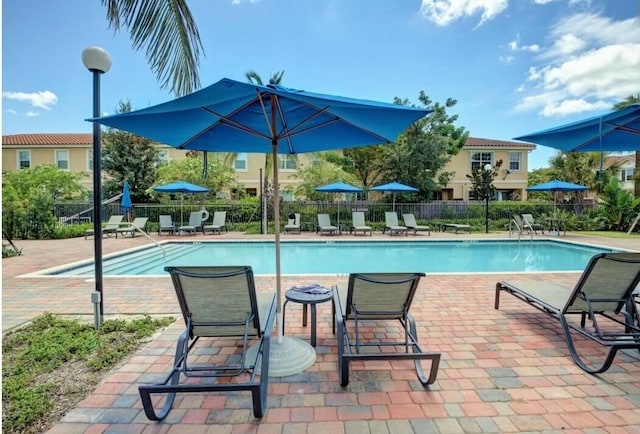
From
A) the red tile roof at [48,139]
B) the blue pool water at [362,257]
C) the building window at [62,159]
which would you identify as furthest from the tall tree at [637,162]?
the building window at [62,159]

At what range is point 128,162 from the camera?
2323 centimetres

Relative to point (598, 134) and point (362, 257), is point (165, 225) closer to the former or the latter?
point (362, 257)

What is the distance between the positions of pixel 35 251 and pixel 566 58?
2303 centimetres

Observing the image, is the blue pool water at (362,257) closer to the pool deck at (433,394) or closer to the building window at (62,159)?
the pool deck at (433,394)

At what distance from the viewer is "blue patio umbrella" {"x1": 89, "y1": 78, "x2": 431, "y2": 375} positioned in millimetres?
2428

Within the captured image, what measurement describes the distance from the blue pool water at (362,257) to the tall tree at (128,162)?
12816mm

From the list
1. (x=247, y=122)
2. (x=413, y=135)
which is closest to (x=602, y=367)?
(x=247, y=122)

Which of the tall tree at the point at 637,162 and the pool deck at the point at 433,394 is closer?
the pool deck at the point at 433,394

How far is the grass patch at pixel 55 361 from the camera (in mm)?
2477

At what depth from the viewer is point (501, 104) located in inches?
912

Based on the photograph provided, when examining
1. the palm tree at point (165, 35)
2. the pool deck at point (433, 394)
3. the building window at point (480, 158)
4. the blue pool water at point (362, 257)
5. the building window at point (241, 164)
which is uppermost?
the building window at point (480, 158)

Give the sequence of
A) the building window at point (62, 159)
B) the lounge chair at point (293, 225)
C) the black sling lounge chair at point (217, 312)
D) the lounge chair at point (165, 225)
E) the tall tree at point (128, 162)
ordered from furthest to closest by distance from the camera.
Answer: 1. the building window at point (62, 159)
2. the tall tree at point (128, 162)
3. the lounge chair at point (293, 225)
4. the lounge chair at point (165, 225)
5. the black sling lounge chair at point (217, 312)

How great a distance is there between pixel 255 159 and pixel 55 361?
23.8 metres

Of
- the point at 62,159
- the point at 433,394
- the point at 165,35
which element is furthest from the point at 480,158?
the point at 62,159
